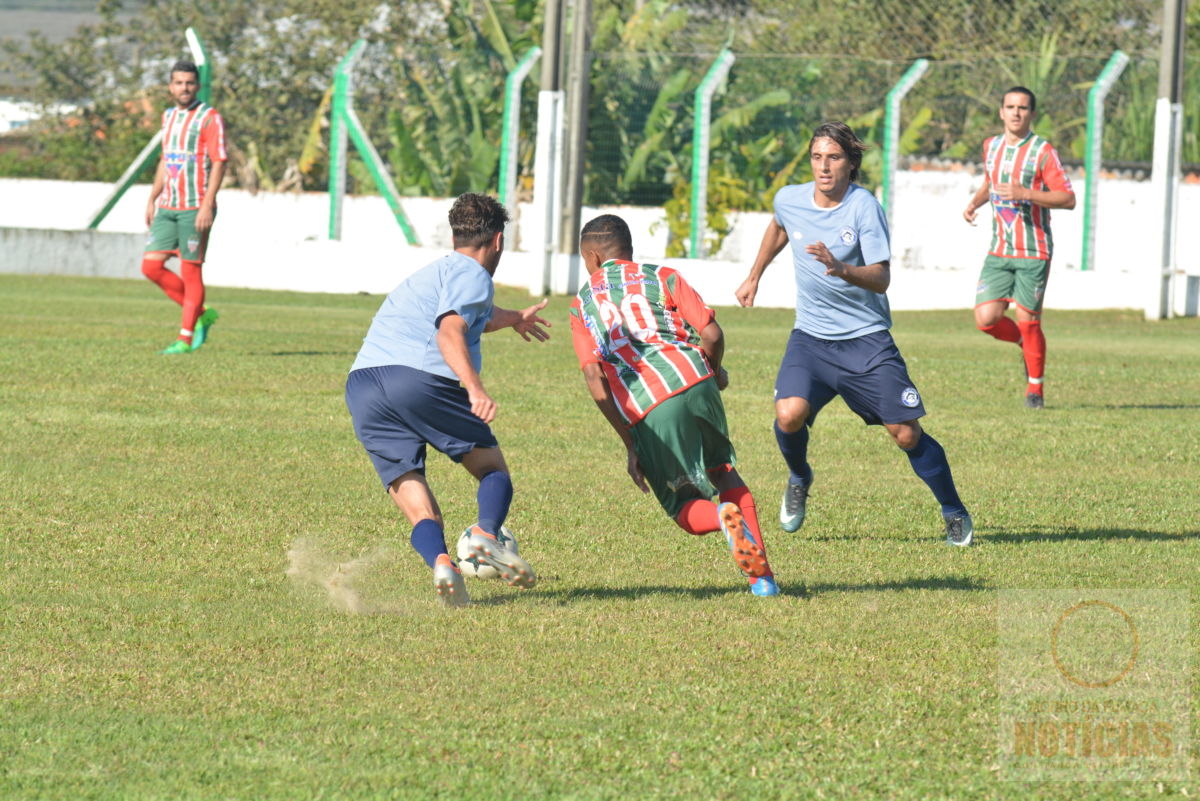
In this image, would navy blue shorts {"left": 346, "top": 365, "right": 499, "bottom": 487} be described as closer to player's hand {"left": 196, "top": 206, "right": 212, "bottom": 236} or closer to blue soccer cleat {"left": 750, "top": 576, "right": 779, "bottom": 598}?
blue soccer cleat {"left": 750, "top": 576, "right": 779, "bottom": 598}

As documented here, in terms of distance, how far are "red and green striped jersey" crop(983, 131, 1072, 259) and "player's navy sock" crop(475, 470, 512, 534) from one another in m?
6.84

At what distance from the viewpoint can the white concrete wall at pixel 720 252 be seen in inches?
859

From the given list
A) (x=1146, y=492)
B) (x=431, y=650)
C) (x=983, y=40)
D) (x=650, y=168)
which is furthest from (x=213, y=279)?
(x=431, y=650)

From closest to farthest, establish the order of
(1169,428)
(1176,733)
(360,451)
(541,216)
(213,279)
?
(1176,733) → (360,451) → (1169,428) → (541,216) → (213,279)

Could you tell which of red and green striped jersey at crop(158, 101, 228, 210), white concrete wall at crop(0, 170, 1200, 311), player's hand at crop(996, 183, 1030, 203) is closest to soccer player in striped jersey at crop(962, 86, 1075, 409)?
player's hand at crop(996, 183, 1030, 203)

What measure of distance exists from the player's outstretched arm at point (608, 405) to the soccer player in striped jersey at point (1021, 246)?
6.16 meters

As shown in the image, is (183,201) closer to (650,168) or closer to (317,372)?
(317,372)

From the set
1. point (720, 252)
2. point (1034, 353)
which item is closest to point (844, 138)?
point (1034, 353)

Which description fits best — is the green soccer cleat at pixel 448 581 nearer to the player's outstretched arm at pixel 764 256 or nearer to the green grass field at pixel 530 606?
the green grass field at pixel 530 606

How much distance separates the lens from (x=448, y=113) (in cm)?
2748

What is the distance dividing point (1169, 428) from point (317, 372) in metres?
5.88

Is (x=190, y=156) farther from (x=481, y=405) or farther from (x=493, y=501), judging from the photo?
(x=481, y=405)

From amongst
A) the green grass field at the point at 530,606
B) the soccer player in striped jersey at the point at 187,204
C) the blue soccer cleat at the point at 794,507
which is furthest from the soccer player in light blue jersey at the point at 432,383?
the soccer player in striped jersey at the point at 187,204

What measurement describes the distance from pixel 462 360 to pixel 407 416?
1.13 feet
